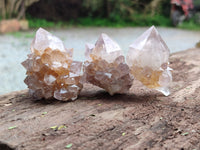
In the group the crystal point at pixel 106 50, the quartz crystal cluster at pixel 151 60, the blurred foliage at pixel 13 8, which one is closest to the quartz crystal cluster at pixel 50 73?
the crystal point at pixel 106 50

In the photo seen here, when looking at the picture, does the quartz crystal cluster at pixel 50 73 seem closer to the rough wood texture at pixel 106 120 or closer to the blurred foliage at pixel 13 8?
the rough wood texture at pixel 106 120

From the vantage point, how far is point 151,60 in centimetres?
118

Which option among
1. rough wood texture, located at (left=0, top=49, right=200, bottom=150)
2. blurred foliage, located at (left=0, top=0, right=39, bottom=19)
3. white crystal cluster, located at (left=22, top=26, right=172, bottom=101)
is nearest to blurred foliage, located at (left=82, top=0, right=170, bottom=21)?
blurred foliage, located at (left=0, top=0, right=39, bottom=19)

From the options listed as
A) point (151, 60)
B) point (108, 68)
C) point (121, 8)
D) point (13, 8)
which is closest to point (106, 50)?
point (108, 68)

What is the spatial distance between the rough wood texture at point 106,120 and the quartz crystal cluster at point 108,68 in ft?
0.23

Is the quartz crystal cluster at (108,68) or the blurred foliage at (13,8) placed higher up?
the blurred foliage at (13,8)

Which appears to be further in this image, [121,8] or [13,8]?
[121,8]

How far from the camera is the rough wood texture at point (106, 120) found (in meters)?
0.84

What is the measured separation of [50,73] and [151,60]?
44cm

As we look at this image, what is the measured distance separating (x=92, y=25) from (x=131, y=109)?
5300 millimetres

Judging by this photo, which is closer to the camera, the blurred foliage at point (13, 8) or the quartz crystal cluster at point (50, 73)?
the quartz crystal cluster at point (50, 73)

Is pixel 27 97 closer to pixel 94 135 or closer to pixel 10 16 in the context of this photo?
pixel 94 135

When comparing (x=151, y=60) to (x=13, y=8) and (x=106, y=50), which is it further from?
(x=13, y=8)

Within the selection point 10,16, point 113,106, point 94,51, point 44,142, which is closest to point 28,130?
point 44,142
